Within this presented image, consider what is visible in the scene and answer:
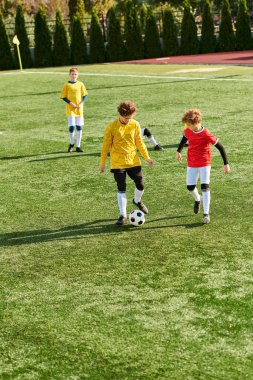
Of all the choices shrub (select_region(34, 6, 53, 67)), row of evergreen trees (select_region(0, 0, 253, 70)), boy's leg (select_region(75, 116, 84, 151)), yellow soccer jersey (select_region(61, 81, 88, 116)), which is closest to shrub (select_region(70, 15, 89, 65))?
row of evergreen trees (select_region(0, 0, 253, 70))

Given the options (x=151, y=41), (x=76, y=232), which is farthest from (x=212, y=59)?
(x=76, y=232)

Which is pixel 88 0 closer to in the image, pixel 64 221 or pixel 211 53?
pixel 211 53

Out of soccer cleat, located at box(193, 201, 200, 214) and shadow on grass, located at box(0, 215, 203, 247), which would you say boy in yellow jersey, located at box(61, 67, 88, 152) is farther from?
soccer cleat, located at box(193, 201, 200, 214)

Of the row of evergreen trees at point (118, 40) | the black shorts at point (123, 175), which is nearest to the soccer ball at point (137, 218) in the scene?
the black shorts at point (123, 175)

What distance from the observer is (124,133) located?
957cm

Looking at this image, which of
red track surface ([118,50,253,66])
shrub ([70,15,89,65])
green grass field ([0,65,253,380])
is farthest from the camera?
shrub ([70,15,89,65])

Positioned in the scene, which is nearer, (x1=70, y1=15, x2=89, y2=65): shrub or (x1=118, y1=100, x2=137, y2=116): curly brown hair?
(x1=118, y1=100, x2=137, y2=116): curly brown hair

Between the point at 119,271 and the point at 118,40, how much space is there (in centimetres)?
3368

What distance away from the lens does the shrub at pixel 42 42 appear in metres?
39.8

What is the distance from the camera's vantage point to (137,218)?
9562mm

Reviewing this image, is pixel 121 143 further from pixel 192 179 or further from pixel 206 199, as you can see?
pixel 206 199

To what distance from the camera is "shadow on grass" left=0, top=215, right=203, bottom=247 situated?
371 inches

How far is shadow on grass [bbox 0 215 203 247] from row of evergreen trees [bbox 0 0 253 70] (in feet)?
102

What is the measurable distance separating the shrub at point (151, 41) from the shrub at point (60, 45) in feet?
15.5
